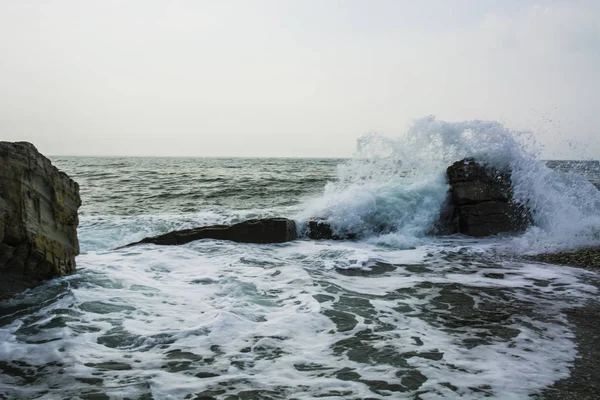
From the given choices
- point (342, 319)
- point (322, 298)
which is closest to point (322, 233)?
point (322, 298)

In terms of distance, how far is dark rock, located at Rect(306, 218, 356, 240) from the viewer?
9.20 meters

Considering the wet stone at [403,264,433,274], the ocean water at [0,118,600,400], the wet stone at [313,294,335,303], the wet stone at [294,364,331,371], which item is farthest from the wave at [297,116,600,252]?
the wet stone at [294,364,331,371]

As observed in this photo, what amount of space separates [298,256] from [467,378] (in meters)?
4.63

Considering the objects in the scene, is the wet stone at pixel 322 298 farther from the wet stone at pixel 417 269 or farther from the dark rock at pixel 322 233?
the dark rock at pixel 322 233

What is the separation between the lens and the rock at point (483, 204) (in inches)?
355

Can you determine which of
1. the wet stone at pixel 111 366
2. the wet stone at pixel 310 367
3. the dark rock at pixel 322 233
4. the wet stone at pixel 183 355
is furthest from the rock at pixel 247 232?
the wet stone at pixel 310 367

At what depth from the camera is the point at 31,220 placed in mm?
4812

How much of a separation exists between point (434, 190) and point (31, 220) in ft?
26.2

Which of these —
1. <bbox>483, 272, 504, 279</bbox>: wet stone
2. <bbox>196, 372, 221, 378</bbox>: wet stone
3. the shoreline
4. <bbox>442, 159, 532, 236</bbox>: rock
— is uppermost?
<bbox>442, 159, 532, 236</bbox>: rock

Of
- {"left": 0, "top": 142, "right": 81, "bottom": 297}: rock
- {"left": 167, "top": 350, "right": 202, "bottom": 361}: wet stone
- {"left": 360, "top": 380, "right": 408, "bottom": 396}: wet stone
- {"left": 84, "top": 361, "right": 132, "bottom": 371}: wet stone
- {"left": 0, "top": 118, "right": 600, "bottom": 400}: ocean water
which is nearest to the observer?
{"left": 360, "top": 380, "right": 408, "bottom": 396}: wet stone

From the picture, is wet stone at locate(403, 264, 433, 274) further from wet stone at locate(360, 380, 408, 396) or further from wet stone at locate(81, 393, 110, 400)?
wet stone at locate(81, 393, 110, 400)

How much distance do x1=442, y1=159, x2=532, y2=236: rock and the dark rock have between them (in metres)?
2.26

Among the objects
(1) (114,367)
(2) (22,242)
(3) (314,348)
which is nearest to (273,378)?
(3) (314,348)

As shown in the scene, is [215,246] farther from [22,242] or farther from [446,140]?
[446,140]
